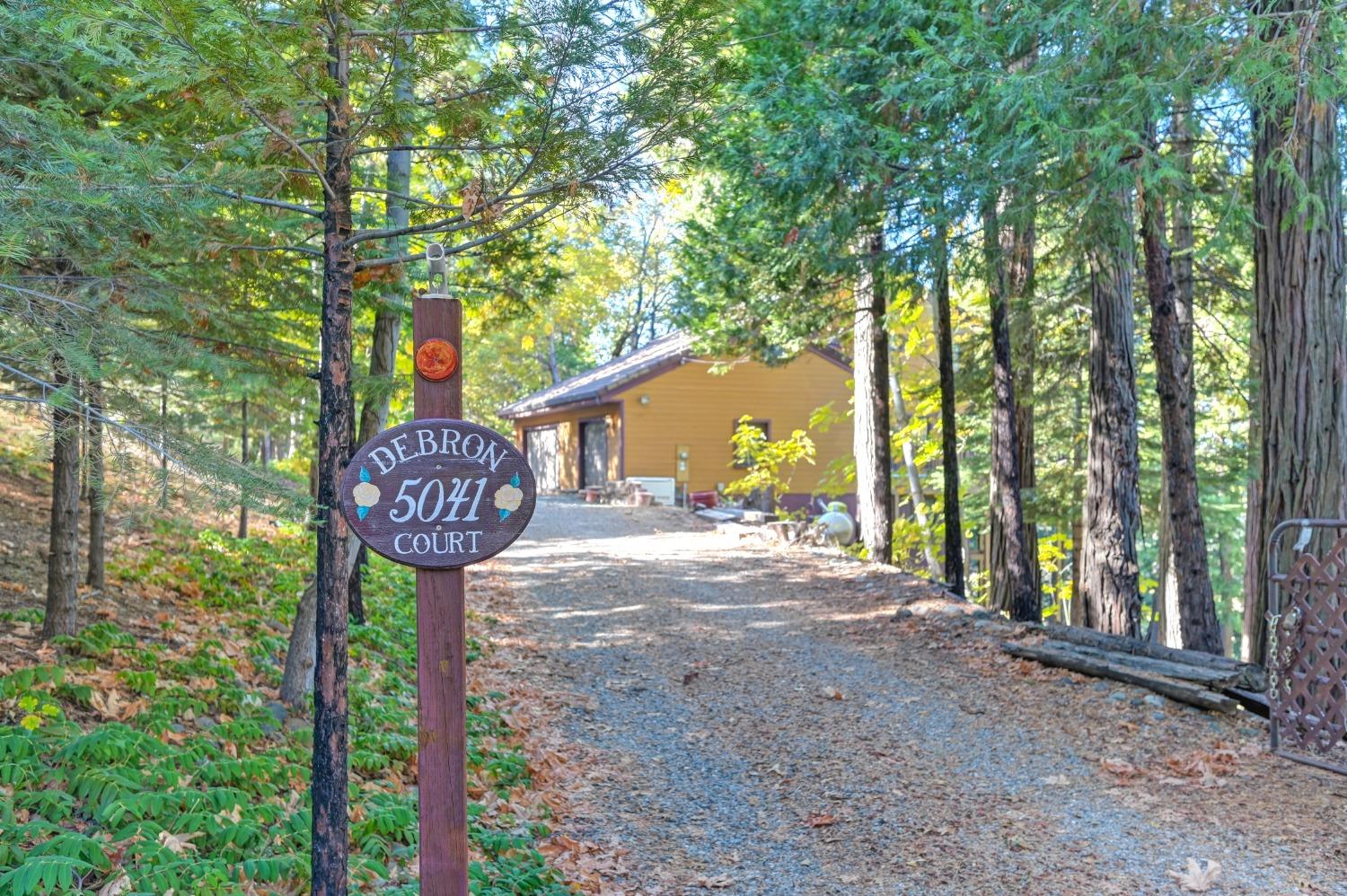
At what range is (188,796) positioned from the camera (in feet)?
13.8

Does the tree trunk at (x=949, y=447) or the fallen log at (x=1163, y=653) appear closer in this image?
the fallen log at (x=1163, y=653)

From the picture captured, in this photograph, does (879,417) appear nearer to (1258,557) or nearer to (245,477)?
(1258,557)

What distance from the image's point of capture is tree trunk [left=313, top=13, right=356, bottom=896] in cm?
330

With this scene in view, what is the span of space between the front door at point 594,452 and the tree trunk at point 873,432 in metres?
14.0

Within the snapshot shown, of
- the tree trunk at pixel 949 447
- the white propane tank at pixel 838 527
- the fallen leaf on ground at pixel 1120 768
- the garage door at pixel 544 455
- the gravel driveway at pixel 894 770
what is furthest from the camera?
the garage door at pixel 544 455

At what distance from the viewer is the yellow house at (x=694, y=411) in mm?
26781

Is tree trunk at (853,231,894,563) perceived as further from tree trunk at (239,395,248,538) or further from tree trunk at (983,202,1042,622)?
tree trunk at (239,395,248,538)

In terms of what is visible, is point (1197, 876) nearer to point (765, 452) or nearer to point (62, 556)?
point (62, 556)

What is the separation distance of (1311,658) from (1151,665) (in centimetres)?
181

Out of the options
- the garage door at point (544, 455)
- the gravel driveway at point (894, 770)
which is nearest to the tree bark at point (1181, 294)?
the gravel driveway at point (894, 770)

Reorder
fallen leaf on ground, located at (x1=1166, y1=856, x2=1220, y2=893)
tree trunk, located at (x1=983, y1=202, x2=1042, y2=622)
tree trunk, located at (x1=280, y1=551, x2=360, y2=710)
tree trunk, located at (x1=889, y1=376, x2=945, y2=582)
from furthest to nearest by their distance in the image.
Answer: tree trunk, located at (x1=889, y1=376, x2=945, y2=582) → tree trunk, located at (x1=983, y1=202, x2=1042, y2=622) → tree trunk, located at (x1=280, y1=551, x2=360, y2=710) → fallen leaf on ground, located at (x1=1166, y1=856, x2=1220, y2=893)

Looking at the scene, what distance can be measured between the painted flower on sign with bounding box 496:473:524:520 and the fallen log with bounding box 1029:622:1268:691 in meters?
6.25

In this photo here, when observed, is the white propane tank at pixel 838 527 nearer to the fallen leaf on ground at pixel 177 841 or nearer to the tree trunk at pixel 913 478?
the tree trunk at pixel 913 478

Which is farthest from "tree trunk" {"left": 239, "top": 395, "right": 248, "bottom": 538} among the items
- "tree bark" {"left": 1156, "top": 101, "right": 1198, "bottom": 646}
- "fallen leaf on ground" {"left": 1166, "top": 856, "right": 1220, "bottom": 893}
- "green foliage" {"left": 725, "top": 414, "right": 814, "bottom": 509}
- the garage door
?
the garage door
